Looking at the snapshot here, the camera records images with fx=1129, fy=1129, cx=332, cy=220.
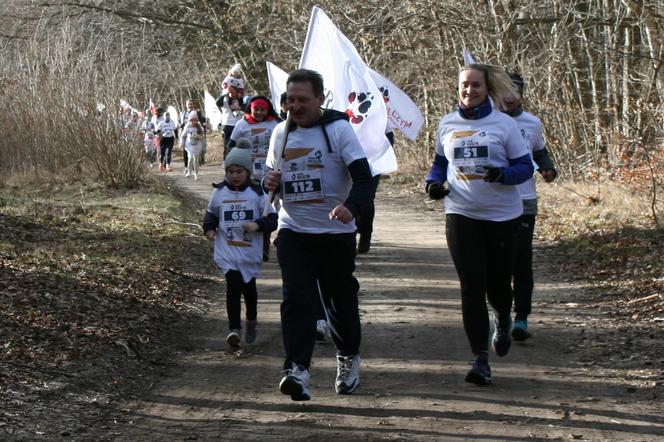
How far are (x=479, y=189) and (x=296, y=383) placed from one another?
1.57 m

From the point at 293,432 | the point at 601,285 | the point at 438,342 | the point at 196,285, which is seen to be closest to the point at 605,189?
the point at 601,285

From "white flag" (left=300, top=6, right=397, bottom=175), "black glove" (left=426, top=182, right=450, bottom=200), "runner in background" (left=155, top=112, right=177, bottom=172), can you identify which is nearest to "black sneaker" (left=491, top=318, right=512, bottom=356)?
"black glove" (left=426, top=182, right=450, bottom=200)

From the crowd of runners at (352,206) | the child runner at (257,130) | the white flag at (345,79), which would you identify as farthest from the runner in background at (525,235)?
the child runner at (257,130)

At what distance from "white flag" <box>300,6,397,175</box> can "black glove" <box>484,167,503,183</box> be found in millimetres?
4110

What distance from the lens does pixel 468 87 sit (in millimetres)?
6531

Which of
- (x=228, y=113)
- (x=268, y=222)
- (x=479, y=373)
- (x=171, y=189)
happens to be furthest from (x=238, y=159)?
(x=171, y=189)

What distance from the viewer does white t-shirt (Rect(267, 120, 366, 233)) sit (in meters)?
6.27

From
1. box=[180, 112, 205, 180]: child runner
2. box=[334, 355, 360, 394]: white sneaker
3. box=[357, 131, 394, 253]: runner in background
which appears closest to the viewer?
box=[334, 355, 360, 394]: white sneaker

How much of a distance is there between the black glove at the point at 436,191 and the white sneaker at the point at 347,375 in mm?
1042

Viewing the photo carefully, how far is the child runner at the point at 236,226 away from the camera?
796 centimetres

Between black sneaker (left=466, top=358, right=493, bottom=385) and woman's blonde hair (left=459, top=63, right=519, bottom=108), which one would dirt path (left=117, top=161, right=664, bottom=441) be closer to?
black sneaker (left=466, top=358, right=493, bottom=385)

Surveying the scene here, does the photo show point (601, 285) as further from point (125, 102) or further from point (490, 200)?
point (125, 102)

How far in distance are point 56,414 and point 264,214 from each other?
6.73ft

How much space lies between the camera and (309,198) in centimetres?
630
